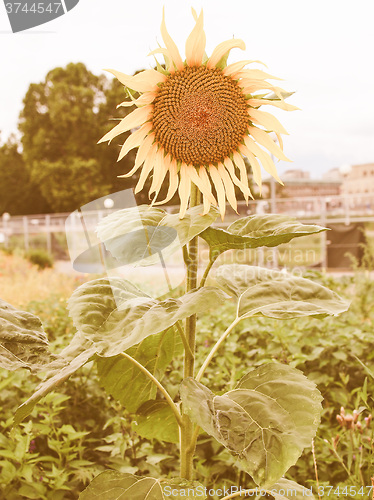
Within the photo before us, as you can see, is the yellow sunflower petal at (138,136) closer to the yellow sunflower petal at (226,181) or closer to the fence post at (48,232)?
the yellow sunflower petal at (226,181)

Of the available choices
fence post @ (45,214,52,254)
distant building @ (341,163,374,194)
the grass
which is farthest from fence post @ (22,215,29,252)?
distant building @ (341,163,374,194)

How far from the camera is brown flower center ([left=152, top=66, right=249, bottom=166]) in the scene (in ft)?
2.48

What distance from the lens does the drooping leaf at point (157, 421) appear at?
3.19 feet

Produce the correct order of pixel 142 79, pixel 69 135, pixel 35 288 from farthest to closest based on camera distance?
pixel 69 135 < pixel 35 288 < pixel 142 79

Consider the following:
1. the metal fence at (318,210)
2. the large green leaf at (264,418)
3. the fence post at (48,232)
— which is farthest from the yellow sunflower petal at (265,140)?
the fence post at (48,232)

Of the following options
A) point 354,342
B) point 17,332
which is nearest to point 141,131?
point 17,332

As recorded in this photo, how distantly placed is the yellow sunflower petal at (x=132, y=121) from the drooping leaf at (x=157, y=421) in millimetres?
525

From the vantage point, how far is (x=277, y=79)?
73 centimetres

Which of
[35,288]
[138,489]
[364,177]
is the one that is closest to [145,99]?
[138,489]

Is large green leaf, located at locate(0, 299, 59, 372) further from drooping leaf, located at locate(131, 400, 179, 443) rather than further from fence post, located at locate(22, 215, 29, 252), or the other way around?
fence post, located at locate(22, 215, 29, 252)

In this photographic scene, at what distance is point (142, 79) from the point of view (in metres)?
0.73

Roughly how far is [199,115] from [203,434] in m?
1.14

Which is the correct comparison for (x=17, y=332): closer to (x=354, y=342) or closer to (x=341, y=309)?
(x=341, y=309)

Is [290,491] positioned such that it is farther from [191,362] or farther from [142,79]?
[142,79]
